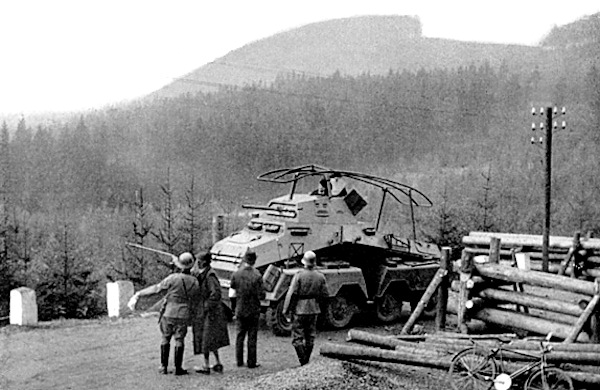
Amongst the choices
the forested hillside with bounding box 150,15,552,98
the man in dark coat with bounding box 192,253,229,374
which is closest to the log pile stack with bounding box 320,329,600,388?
the man in dark coat with bounding box 192,253,229,374

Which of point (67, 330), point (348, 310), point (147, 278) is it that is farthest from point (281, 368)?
point (147, 278)

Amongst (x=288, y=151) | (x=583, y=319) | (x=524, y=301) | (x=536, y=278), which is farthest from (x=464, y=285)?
(x=288, y=151)

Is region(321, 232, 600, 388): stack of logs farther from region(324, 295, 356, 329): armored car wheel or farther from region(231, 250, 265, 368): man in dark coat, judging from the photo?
region(324, 295, 356, 329): armored car wheel

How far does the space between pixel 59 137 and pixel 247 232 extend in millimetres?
20439

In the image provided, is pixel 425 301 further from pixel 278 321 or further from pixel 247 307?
pixel 278 321

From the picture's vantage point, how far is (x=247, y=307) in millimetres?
11023

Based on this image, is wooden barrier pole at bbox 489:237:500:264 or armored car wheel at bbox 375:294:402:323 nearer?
wooden barrier pole at bbox 489:237:500:264

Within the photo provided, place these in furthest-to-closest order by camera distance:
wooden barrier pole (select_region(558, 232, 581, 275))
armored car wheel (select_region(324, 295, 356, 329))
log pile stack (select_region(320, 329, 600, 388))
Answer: wooden barrier pole (select_region(558, 232, 581, 275)), armored car wheel (select_region(324, 295, 356, 329)), log pile stack (select_region(320, 329, 600, 388))

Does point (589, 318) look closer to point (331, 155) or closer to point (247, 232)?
point (247, 232)

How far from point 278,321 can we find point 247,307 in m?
2.43

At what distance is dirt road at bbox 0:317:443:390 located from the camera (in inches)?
372

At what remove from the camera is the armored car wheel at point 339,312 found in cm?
1410

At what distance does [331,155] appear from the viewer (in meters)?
30.8

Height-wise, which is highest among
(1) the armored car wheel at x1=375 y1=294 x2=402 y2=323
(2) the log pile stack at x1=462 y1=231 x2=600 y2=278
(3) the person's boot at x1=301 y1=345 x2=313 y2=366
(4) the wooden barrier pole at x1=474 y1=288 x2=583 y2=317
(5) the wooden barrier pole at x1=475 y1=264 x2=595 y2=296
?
(5) the wooden barrier pole at x1=475 y1=264 x2=595 y2=296
